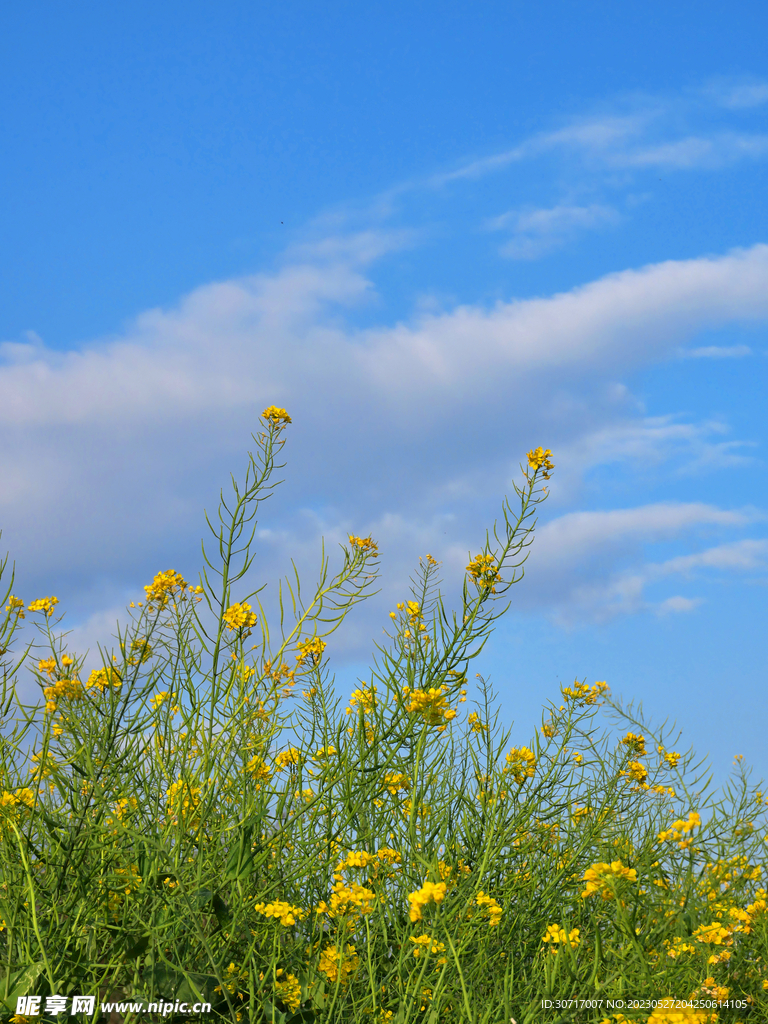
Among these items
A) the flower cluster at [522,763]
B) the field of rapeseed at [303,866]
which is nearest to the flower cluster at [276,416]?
the field of rapeseed at [303,866]

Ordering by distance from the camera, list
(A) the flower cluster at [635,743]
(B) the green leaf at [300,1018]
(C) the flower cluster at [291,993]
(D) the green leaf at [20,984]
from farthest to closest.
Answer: (A) the flower cluster at [635,743] < (C) the flower cluster at [291,993] < (B) the green leaf at [300,1018] < (D) the green leaf at [20,984]

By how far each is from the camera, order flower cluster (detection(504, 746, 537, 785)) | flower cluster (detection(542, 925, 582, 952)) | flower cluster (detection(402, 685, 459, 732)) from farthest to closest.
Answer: flower cluster (detection(504, 746, 537, 785))
flower cluster (detection(542, 925, 582, 952))
flower cluster (detection(402, 685, 459, 732))

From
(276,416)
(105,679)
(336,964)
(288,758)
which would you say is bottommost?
(336,964)

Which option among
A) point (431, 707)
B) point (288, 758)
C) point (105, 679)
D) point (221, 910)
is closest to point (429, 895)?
point (431, 707)

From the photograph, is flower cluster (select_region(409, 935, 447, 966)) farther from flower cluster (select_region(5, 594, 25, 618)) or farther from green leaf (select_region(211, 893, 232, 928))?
→ flower cluster (select_region(5, 594, 25, 618))

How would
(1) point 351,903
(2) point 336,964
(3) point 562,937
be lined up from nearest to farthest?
(1) point 351,903 → (2) point 336,964 → (3) point 562,937

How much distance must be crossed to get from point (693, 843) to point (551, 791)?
103 cm

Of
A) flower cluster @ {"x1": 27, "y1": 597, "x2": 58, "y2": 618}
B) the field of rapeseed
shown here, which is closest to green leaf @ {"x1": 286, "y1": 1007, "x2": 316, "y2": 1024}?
the field of rapeseed

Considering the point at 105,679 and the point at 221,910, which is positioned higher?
the point at 105,679

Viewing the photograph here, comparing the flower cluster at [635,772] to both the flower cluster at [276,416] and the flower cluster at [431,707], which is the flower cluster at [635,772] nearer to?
the flower cluster at [431,707]

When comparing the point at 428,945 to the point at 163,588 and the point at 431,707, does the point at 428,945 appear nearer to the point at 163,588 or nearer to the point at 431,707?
the point at 431,707

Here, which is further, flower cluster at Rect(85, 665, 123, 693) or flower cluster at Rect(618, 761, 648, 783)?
flower cluster at Rect(618, 761, 648, 783)

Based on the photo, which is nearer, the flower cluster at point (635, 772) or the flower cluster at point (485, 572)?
the flower cluster at point (485, 572)

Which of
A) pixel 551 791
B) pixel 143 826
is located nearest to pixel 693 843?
pixel 551 791
